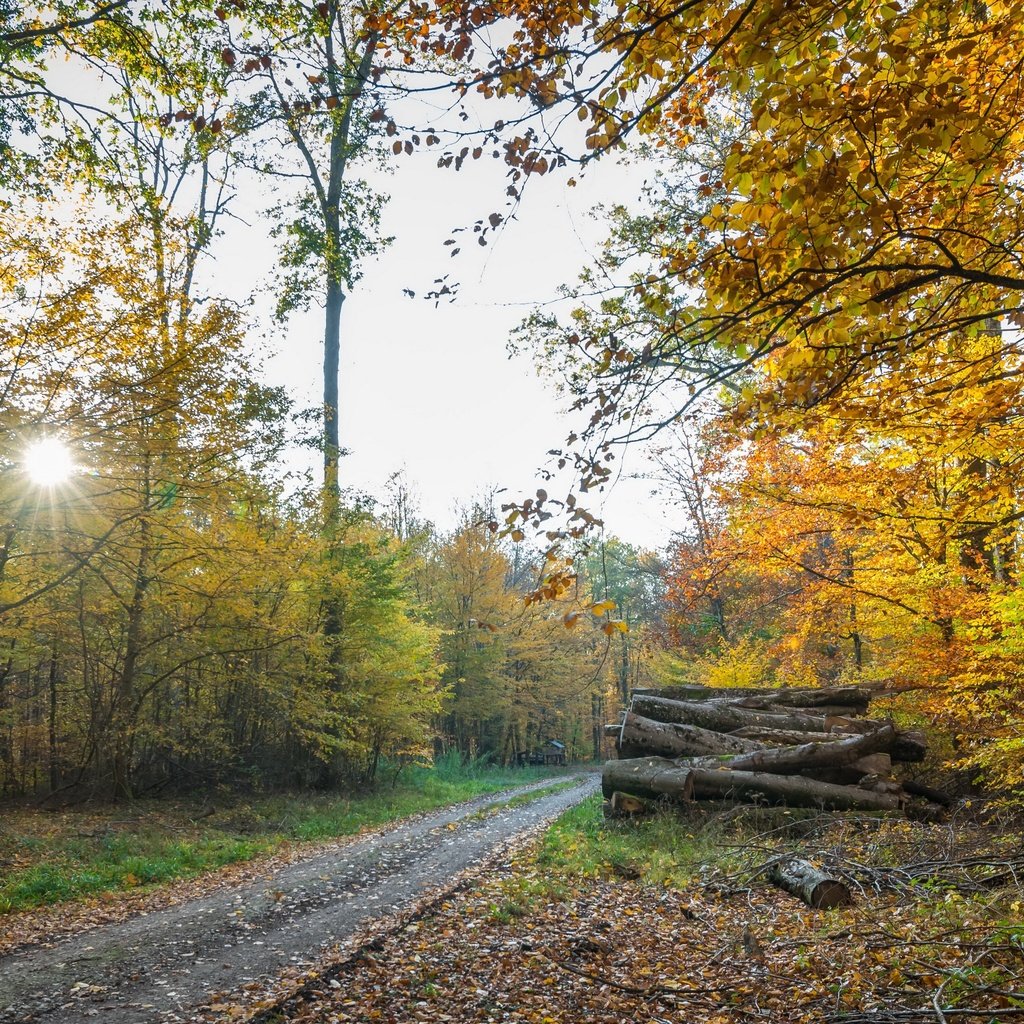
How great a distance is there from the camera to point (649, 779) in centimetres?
1155

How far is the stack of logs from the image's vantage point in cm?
1056

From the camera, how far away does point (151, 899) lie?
Answer: 316 inches

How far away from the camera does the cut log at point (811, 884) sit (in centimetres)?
616

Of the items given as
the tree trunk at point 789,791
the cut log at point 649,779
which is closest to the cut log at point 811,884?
the tree trunk at point 789,791

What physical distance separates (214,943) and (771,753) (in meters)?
8.67

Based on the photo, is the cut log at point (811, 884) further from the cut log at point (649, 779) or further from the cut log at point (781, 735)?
the cut log at point (781, 735)

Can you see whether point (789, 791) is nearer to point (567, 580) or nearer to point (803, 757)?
point (803, 757)

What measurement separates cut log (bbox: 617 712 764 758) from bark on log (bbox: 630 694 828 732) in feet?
1.42

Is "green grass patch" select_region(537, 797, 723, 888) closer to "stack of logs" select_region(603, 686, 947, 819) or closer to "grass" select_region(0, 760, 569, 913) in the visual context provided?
"stack of logs" select_region(603, 686, 947, 819)

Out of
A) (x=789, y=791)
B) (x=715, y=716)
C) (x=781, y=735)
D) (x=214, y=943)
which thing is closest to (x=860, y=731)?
(x=781, y=735)

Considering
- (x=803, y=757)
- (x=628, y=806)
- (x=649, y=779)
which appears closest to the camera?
(x=803, y=757)

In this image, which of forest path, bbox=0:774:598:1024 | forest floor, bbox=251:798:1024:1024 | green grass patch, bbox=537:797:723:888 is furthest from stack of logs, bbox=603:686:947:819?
forest path, bbox=0:774:598:1024

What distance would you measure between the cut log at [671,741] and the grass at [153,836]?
230 inches

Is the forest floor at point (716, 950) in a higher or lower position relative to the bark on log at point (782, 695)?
lower
